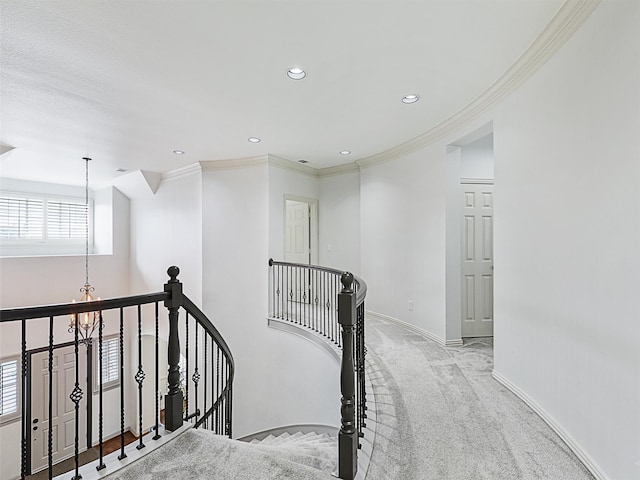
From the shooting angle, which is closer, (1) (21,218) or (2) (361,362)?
(2) (361,362)

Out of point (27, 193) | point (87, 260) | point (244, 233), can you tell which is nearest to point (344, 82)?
point (244, 233)

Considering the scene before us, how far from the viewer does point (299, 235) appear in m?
6.73

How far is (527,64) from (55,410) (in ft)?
30.0

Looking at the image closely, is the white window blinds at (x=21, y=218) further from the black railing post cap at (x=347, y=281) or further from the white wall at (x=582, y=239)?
the white wall at (x=582, y=239)

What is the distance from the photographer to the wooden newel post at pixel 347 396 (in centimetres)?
177

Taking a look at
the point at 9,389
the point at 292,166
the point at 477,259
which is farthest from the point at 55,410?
the point at 477,259

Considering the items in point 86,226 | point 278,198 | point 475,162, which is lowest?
point 86,226

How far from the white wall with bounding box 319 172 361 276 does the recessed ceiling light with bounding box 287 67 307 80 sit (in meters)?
3.30

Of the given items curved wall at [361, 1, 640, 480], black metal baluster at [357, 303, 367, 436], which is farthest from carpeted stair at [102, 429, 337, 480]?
curved wall at [361, 1, 640, 480]

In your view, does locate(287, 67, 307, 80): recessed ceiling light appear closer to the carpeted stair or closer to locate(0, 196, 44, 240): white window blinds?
the carpeted stair

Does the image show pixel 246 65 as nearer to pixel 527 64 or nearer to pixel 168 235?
pixel 527 64

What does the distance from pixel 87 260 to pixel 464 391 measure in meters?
7.55

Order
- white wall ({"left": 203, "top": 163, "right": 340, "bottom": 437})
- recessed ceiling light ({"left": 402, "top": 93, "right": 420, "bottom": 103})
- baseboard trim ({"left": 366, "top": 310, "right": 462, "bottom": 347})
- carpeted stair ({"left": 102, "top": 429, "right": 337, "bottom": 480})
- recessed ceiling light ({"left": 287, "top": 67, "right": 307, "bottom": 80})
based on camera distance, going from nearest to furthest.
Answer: carpeted stair ({"left": 102, "top": 429, "right": 337, "bottom": 480}) < recessed ceiling light ({"left": 287, "top": 67, "right": 307, "bottom": 80}) < recessed ceiling light ({"left": 402, "top": 93, "right": 420, "bottom": 103}) < baseboard trim ({"left": 366, "top": 310, "right": 462, "bottom": 347}) < white wall ({"left": 203, "top": 163, "right": 340, "bottom": 437})

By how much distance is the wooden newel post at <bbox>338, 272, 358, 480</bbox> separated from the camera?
A: 1.77m
